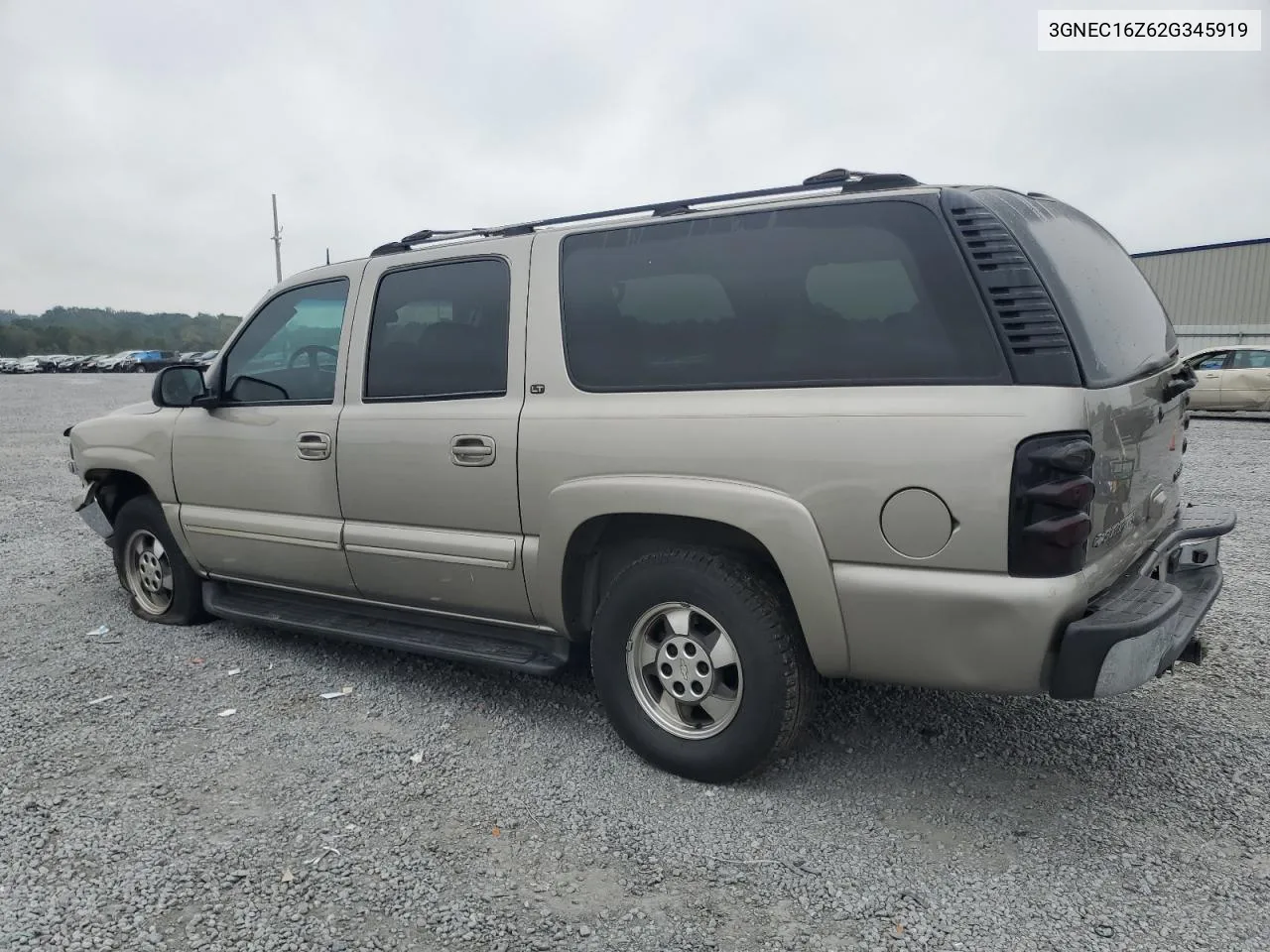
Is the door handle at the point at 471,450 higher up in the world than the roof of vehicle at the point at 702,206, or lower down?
lower down

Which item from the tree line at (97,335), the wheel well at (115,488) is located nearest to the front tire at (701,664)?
the wheel well at (115,488)

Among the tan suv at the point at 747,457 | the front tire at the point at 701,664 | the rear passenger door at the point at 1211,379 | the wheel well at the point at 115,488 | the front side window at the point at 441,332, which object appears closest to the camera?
the tan suv at the point at 747,457

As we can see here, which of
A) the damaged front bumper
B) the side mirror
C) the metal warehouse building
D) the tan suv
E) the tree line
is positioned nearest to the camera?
the tan suv

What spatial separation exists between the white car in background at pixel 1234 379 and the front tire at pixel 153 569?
51.7ft

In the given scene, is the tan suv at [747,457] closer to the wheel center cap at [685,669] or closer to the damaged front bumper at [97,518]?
the wheel center cap at [685,669]

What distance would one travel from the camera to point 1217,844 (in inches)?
109

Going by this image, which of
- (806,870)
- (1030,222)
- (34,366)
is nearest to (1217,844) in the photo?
(806,870)

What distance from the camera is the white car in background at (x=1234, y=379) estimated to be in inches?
619

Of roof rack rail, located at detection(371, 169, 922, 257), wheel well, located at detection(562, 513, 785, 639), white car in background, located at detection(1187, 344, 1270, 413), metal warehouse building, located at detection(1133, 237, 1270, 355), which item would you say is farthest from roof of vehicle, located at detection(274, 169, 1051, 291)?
metal warehouse building, located at detection(1133, 237, 1270, 355)

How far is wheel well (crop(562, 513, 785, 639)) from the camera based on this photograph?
3.10 metres

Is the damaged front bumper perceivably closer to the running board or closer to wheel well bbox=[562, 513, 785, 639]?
the running board

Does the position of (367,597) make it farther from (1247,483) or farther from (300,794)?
(1247,483)

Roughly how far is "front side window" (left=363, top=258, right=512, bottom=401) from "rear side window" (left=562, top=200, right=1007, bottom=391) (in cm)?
34

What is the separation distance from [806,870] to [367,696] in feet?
7.03
